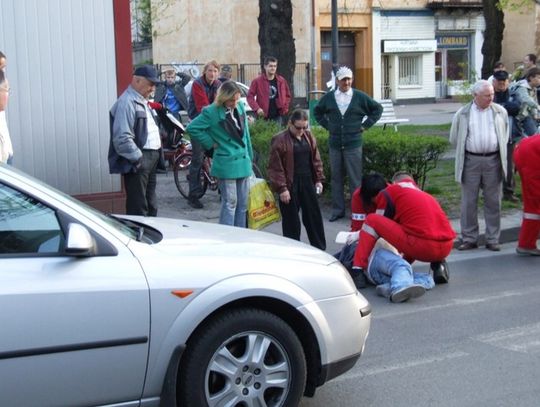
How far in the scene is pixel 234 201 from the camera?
8898mm

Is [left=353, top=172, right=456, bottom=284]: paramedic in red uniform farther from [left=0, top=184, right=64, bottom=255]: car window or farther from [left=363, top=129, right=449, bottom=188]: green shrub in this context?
[left=0, top=184, right=64, bottom=255]: car window

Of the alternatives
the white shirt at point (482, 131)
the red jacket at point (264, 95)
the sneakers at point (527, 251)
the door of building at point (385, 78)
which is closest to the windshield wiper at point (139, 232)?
the white shirt at point (482, 131)

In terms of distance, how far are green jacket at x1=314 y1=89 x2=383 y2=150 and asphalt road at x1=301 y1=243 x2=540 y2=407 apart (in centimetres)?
275

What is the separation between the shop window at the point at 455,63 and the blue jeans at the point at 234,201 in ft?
122

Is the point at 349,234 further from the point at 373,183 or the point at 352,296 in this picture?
the point at 352,296

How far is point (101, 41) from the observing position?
32.5ft

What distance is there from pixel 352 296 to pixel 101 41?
625cm

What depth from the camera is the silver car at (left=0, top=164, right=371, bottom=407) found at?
387 centimetres

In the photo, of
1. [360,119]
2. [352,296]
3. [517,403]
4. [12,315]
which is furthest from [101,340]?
[360,119]

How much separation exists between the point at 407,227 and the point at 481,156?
95.4 inches

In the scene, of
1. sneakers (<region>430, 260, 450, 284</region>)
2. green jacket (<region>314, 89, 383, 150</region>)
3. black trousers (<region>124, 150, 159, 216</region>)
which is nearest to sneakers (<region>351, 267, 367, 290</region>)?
sneakers (<region>430, 260, 450, 284</region>)

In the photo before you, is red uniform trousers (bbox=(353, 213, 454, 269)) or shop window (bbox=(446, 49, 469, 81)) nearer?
red uniform trousers (bbox=(353, 213, 454, 269))

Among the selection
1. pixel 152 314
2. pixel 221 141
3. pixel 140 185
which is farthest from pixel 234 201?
pixel 152 314

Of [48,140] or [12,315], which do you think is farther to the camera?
[48,140]
